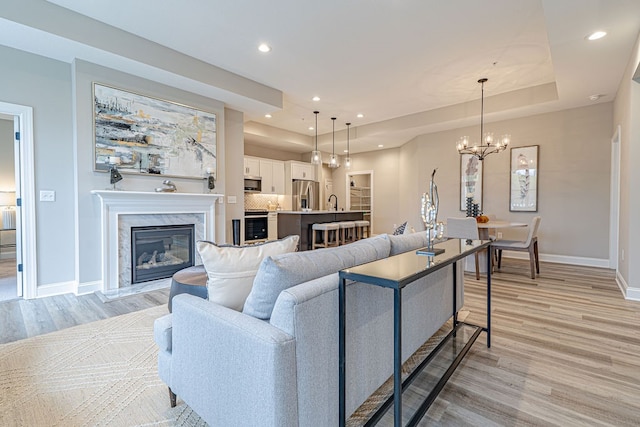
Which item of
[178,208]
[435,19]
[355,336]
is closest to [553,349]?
[355,336]

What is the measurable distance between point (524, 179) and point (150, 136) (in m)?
6.45

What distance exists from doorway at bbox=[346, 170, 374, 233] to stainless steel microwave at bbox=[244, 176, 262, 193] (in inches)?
121

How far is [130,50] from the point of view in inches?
135

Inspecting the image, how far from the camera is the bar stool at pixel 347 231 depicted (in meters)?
6.83

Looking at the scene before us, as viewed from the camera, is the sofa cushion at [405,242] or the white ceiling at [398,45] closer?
the sofa cushion at [405,242]

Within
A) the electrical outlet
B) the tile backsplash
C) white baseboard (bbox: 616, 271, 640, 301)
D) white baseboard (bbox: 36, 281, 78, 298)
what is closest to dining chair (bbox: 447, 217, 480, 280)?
white baseboard (bbox: 616, 271, 640, 301)

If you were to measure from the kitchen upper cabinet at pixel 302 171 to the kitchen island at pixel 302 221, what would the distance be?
6.72 feet

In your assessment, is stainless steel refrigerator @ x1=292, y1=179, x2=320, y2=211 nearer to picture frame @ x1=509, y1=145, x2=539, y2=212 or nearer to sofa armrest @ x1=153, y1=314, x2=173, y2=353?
picture frame @ x1=509, y1=145, x2=539, y2=212

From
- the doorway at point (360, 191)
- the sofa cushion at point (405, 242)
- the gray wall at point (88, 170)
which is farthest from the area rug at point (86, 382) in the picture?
the doorway at point (360, 191)

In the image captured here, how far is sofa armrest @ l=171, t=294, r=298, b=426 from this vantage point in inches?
39.7

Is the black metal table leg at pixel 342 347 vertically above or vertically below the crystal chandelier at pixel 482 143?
below

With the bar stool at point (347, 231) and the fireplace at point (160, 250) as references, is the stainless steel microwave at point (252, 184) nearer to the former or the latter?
the bar stool at point (347, 231)

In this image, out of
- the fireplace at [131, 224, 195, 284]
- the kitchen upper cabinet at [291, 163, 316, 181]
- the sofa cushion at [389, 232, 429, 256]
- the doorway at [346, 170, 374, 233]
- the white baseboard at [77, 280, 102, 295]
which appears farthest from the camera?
the doorway at [346, 170, 374, 233]

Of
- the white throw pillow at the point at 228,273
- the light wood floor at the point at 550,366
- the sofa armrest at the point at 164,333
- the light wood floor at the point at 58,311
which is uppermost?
the white throw pillow at the point at 228,273
